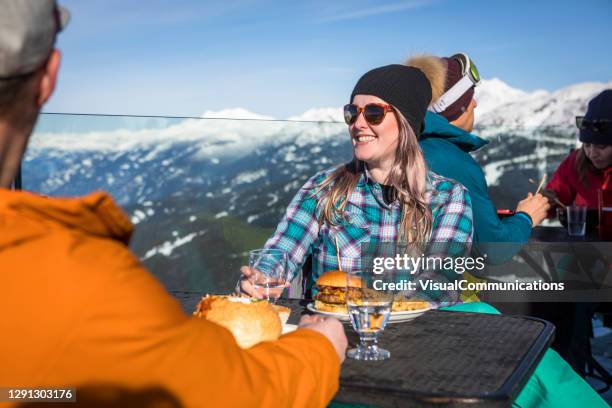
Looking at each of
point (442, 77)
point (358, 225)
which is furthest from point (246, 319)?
point (442, 77)

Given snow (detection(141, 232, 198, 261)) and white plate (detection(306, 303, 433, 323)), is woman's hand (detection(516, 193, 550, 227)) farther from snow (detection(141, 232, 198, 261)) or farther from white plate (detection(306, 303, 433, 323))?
snow (detection(141, 232, 198, 261))

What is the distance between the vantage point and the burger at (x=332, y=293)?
6.84 ft

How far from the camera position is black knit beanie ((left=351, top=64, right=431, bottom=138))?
3.28m

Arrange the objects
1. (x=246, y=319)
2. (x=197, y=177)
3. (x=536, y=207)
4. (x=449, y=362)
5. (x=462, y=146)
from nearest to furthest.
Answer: (x=246, y=319)
(x=449, y=362)
(x=462, y=146)
(x=536, y=207)
(x=197, y=177)

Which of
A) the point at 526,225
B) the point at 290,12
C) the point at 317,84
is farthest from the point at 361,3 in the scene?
the point at 526,225

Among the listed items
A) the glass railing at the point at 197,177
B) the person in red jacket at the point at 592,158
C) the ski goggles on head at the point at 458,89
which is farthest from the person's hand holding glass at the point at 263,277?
the glass railing at the point at 197,177

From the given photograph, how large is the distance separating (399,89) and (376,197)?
0.51 m

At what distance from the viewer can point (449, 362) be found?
1.74 meters

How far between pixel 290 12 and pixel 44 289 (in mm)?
36464

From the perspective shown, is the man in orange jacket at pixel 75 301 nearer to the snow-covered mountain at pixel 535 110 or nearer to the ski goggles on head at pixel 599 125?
the ski goggles on head at pixel 599 125

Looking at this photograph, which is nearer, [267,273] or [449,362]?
[449,362]

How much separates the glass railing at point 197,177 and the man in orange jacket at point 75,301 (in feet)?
14.7

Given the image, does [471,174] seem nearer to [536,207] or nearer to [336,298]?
[536,207]

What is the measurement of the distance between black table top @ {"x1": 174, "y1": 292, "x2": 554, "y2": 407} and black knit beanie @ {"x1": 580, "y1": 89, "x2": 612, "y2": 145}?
2.85m
